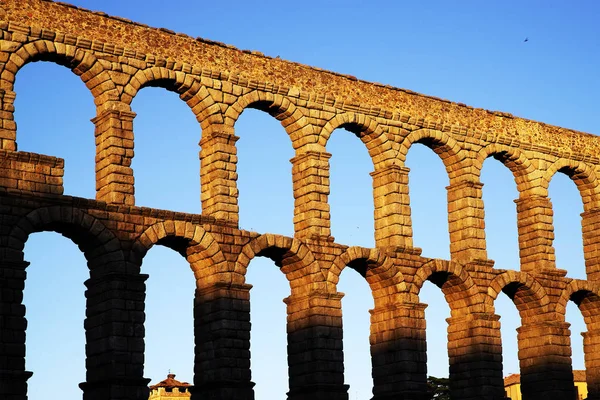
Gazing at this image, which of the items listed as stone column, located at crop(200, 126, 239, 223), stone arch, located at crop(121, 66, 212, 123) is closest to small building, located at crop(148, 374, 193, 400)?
stone column, located at crop(200, 126, 239, 223)

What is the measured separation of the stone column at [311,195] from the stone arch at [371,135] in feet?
5.47

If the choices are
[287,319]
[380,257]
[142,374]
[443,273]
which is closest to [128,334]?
[142,374]

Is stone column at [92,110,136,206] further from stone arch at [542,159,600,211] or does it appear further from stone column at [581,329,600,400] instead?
stone column at [581,329,600,400]

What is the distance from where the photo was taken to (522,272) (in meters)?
46.3

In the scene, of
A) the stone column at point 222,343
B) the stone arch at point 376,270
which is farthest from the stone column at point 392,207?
the stone column at point 222,343

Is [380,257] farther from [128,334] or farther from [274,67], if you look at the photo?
[128,334]

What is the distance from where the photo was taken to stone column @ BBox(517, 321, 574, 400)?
152 feet

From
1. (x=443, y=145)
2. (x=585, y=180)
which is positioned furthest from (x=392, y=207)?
(x=585, y=180)

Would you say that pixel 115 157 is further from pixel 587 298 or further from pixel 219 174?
pixel 587 298

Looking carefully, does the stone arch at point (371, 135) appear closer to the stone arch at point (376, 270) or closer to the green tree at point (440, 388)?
the stone arch at point (376, 270)

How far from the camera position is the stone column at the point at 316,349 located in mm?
40188

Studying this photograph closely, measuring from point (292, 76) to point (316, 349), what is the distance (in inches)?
349

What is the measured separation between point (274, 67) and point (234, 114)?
7.95 feet

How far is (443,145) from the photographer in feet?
151
